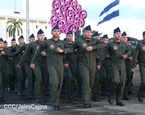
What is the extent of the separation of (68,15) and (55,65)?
18.1 m

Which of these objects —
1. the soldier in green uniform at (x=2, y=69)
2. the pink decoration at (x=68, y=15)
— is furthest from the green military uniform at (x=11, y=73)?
the pink decoration at (x=68, y=15)

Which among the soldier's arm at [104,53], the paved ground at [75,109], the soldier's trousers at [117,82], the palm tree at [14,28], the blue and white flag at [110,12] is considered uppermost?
the palm tree at [14,28]

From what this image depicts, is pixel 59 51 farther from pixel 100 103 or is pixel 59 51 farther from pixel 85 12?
pixel 85 12

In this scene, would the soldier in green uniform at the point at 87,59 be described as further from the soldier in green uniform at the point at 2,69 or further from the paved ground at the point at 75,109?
the soldier in green uniform at the point at 2,69

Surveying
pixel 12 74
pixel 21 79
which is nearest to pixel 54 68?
pixel 21 79

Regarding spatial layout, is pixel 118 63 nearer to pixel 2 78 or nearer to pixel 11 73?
pixel 2 78

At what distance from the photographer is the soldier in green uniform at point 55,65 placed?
341 inches

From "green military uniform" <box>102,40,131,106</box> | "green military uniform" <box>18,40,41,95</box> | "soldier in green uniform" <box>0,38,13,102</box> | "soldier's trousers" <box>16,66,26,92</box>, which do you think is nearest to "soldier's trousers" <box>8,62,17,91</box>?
"soldier's trousers" <box>16,66,26,92</box>

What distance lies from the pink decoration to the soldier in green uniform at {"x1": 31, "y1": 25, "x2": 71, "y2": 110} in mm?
16800

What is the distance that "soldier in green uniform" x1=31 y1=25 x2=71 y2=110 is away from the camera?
8.67 meters

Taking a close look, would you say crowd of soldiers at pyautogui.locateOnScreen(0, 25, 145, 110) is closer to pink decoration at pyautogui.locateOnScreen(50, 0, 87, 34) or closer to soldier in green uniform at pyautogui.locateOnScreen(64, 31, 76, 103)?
soldier in green uniform at pyautogui.locateOnScreen(64, 31, 76, 103)

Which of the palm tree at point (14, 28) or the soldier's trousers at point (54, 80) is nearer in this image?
the soldier's trousers at point (54, 80)

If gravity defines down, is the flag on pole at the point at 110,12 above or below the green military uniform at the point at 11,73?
above

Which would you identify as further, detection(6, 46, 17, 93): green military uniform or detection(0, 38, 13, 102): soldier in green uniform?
detection(6, 46, 17, 93): green military uniform
